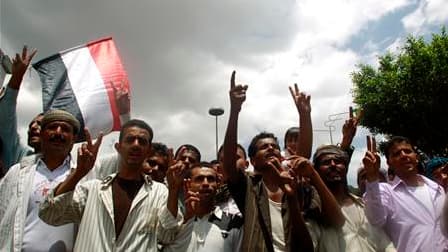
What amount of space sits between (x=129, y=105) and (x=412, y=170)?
12.0ft

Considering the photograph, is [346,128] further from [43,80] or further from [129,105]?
[43,80]

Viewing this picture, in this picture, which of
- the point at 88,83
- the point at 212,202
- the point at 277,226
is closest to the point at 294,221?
the point at 277,226

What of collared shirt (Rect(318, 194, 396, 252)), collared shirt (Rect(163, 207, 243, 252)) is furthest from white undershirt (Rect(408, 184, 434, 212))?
collared shirt (Rect(163, 207, 243, 252))

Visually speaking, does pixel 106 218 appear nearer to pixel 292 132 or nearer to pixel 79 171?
pixel 79 171

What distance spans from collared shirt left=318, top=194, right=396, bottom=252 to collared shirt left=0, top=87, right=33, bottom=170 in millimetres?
2941

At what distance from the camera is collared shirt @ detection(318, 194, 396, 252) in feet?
10.6

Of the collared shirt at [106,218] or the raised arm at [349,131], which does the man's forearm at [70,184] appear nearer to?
the collared shirt at [106,218]

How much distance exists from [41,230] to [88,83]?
3.44 metres

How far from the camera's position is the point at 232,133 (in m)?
3.57

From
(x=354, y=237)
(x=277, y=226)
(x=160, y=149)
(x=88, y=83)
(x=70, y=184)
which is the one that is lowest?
(x=354, y=237)

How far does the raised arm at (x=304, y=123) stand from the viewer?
3.82 m

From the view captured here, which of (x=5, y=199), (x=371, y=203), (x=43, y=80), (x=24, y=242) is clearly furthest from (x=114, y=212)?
(x=43, y=80)

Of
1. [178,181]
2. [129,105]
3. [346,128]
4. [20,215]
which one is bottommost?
[20,215]

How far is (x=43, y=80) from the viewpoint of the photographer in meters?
6.20
